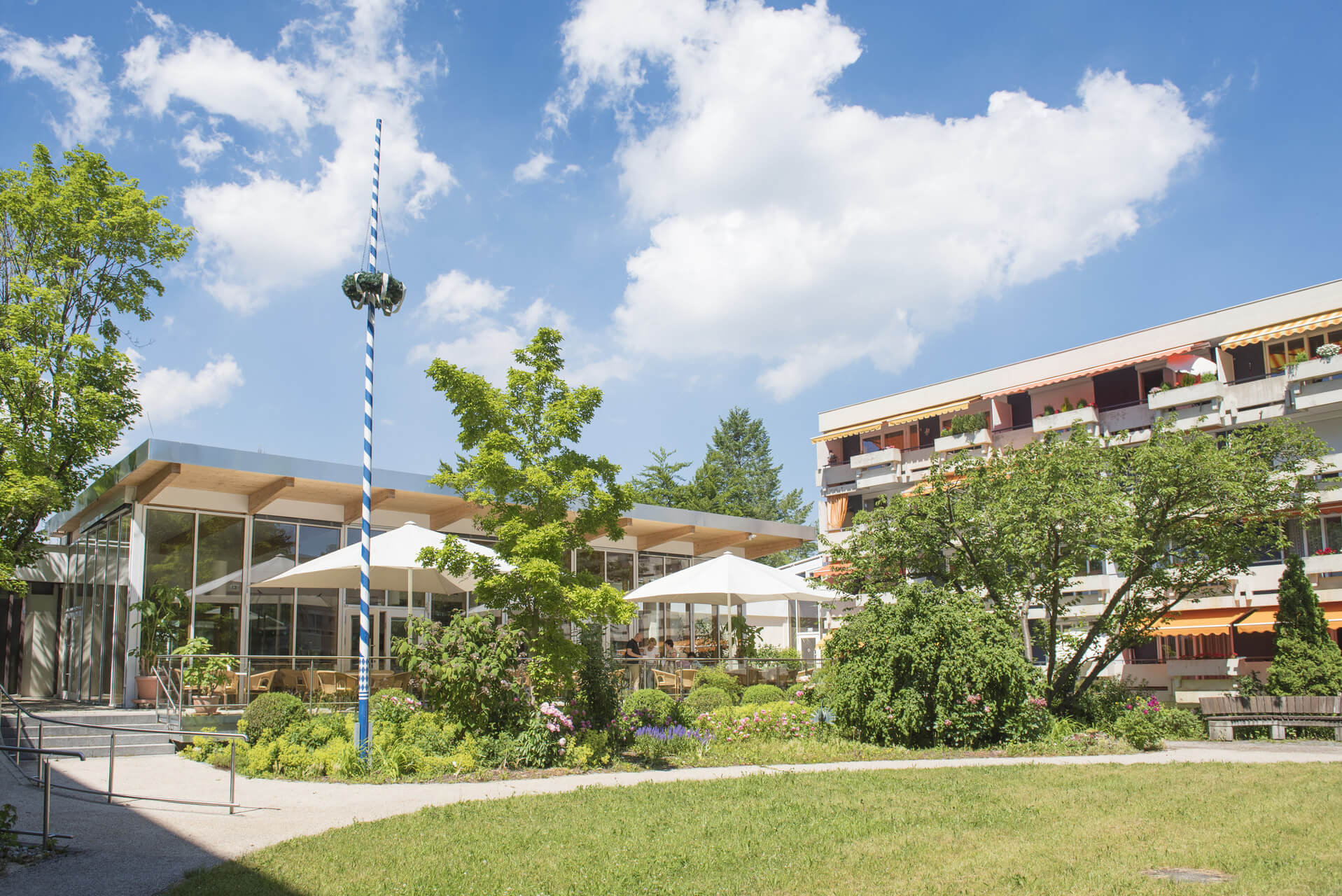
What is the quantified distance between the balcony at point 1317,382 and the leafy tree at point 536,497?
21263 millimetres

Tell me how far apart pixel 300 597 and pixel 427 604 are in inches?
125

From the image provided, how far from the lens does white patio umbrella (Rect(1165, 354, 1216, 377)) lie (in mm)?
28531

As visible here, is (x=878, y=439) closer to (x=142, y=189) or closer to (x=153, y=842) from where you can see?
(x=142, y=189)

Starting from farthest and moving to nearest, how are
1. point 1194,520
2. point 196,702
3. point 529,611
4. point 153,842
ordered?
point 1194,520, point 196,702, point 529,611, point 153,842

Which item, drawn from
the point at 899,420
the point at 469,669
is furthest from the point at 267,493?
the point at 899,420

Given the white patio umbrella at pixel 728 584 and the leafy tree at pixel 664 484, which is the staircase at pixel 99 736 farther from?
the leafy tree at pixel 664 484

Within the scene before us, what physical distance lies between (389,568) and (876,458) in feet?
84.8

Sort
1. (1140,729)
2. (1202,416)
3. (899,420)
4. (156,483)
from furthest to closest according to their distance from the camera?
(899,420)
(1202,416)
(156,483)
(1140,729)

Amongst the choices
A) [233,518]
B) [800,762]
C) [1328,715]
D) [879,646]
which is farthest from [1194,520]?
[233,518]

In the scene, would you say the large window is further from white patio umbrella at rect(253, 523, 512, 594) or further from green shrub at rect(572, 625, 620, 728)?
green shrub at rect(572, 625, 620, 728)

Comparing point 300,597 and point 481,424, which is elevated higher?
point 481,424

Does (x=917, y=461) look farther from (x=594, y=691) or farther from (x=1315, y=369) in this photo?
(x=594, y=691)

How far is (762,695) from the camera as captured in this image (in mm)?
16172

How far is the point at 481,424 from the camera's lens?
40.2 feet
